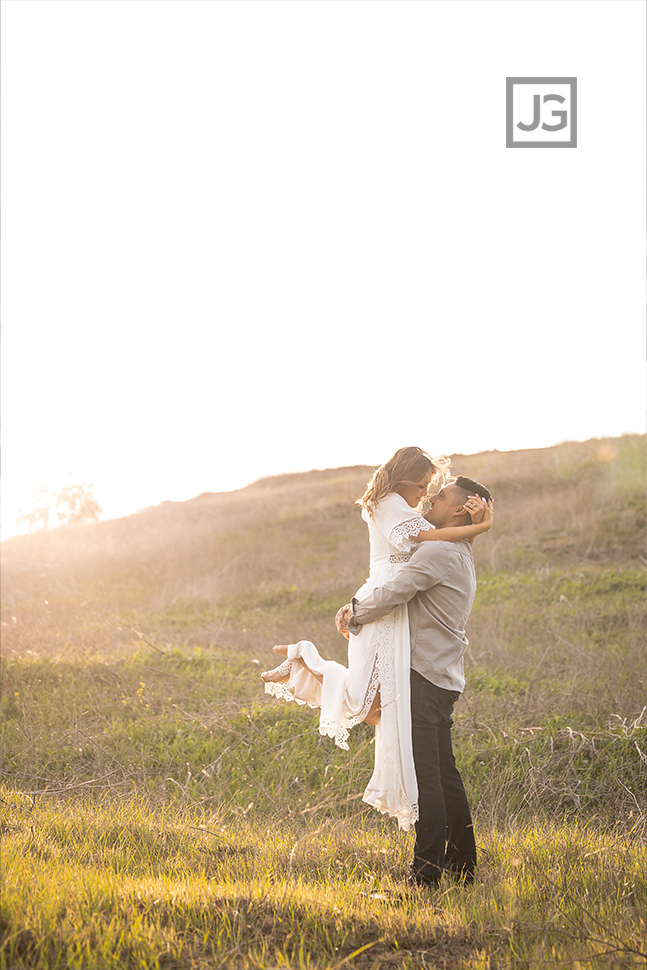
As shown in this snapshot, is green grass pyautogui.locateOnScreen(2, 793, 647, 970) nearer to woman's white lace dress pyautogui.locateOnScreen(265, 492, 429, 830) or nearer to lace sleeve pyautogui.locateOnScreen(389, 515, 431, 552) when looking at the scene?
woman's white lace dress pyautogui.locateOnScreen(265, 492, 429, 830)

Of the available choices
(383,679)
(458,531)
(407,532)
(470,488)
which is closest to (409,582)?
(407,532)

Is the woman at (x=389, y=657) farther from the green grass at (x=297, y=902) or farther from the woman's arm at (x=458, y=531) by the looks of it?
the green grass at (x=297, y=902)

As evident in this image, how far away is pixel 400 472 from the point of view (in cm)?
394

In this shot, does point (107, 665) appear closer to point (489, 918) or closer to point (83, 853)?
point (83, 853)

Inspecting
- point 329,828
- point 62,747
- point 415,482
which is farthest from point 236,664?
point 415,482

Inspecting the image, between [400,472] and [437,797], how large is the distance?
1647 millimetres

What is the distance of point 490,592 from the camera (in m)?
13.1

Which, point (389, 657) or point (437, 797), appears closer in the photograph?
point (437, 797)

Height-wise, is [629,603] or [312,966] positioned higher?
[312,966]

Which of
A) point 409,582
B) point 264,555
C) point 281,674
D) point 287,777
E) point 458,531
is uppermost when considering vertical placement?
point 458,531

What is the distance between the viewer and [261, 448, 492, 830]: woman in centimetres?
377

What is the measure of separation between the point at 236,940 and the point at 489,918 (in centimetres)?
114

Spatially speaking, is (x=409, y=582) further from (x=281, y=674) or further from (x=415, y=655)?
(x=281, y=674)

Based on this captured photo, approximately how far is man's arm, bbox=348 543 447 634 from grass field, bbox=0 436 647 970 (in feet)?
4.40
